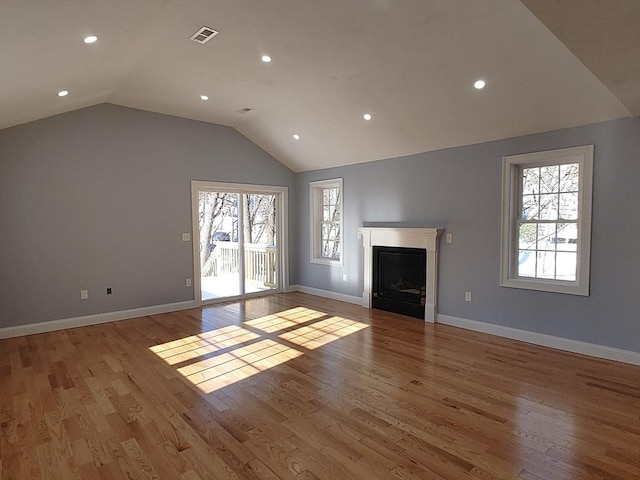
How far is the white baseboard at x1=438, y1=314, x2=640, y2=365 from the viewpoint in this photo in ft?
11.9

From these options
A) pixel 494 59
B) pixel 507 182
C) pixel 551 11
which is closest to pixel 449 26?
pixel 494 59

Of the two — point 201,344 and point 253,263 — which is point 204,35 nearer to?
point 201,344

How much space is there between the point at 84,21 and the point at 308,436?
10.2ft

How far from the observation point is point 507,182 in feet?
14.3

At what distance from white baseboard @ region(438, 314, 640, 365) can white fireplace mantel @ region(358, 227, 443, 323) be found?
310mm

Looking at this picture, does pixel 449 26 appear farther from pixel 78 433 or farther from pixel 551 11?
pixel 78 433

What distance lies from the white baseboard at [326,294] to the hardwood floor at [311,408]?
5.59 feet

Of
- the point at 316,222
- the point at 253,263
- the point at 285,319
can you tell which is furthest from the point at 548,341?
the point at 253,263

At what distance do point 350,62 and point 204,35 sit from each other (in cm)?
146

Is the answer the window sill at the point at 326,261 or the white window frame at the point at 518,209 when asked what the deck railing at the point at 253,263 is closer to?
the window sill at the point at 326,261

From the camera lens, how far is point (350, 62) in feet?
12.5

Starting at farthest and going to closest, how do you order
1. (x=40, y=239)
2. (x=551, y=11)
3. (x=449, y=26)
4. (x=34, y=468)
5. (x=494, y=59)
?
(x=40, y=239), (x=494, y=59), (x=449, y=26), (x=34, y=468), (x=551, y=11)

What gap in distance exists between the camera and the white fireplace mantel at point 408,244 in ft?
16.6

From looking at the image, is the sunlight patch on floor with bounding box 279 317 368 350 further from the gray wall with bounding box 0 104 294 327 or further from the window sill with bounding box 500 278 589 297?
the gray wall with bounding box 0 104 294 327
